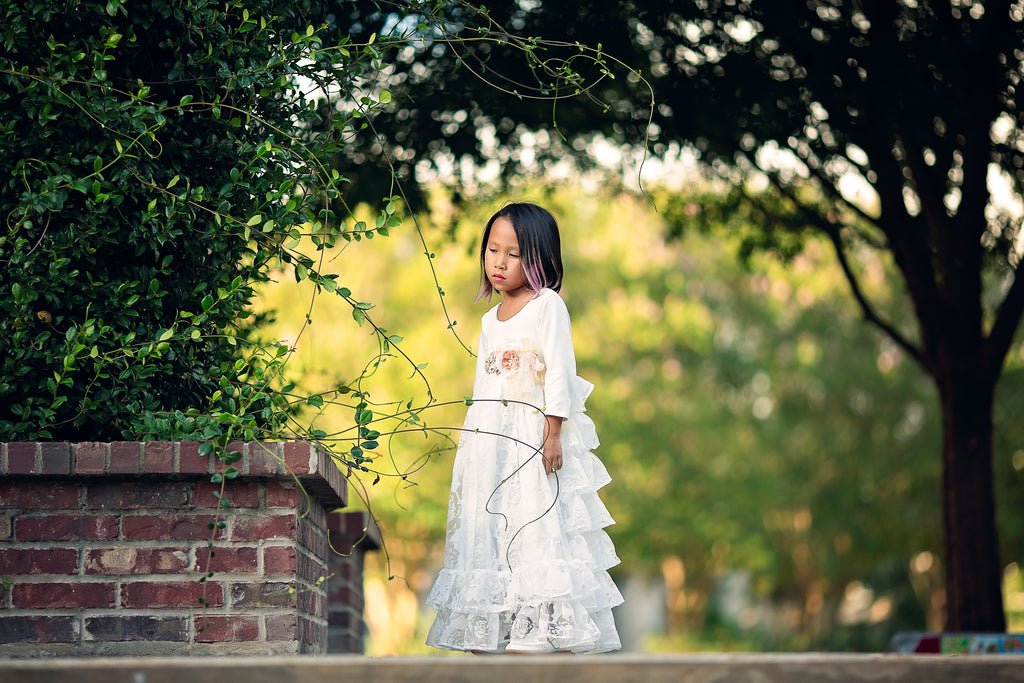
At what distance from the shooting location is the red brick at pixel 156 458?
122 inches

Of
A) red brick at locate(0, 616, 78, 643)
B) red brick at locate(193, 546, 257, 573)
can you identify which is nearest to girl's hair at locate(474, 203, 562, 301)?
red brick at locate(193, 546, 257, 573)

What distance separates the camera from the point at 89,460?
3102 millimetres

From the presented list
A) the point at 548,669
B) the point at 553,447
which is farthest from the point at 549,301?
the point at 548,669

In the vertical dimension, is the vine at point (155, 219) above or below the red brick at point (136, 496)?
above

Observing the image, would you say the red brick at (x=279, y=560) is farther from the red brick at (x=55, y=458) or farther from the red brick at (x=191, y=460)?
the red brick at (x=55, y=458)

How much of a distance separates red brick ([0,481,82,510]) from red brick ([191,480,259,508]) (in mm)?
352

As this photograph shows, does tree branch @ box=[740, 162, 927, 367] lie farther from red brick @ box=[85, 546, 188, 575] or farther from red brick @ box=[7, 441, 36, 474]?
red brick @ box=[7, 441, 36, 474]

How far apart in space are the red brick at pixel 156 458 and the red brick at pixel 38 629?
1.63 ft

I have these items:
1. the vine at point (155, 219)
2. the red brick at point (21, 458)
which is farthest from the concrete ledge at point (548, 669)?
the red brick at point (21, 458)

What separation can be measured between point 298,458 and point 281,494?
0.47ft

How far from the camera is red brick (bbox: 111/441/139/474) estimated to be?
310cm

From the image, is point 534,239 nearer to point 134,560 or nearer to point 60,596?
point 134,560

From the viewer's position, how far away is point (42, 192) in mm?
3180

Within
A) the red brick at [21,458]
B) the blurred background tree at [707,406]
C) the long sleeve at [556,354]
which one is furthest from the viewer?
the blurred background tree at [707,406]
